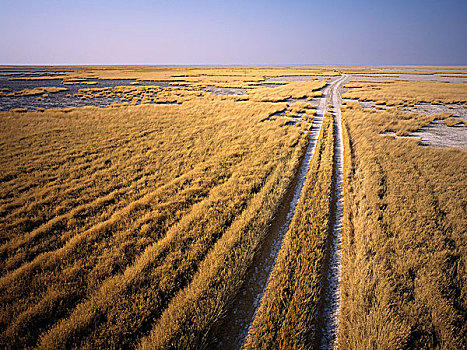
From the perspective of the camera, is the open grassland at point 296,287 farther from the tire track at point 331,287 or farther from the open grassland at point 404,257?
the open grassland at point 404,257

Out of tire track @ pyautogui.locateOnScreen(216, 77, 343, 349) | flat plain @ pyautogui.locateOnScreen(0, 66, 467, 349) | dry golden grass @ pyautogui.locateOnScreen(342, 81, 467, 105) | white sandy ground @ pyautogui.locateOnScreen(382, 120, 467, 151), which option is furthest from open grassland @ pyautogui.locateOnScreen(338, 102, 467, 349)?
dry golden grass @ pyautogui.locateOnScreen(342, 81, 467, 105)

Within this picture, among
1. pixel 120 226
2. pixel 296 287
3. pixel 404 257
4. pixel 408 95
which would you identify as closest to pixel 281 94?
pixel 408 95

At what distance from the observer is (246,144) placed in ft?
41.2

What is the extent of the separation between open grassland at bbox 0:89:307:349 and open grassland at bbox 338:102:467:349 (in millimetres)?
2308

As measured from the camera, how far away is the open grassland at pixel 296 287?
320 cm

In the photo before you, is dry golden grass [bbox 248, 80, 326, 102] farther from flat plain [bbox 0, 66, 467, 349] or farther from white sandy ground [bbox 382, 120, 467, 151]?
flat plain [bbox 0, 66, 467, 349]

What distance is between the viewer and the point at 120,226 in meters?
5.69

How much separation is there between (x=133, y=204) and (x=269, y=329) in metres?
5.54

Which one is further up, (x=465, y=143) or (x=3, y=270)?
(x=465, y=143)

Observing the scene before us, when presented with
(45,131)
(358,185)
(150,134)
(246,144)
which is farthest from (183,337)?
(45,131)

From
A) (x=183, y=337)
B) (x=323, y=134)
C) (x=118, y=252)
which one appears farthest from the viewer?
(x=323, y=134)

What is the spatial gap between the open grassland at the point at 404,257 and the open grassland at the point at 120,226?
7.57 feet

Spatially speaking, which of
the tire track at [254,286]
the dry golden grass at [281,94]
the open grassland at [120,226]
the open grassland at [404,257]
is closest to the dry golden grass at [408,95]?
the dry golden grass at [281,94]

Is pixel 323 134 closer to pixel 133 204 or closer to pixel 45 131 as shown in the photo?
pixel 133 204
